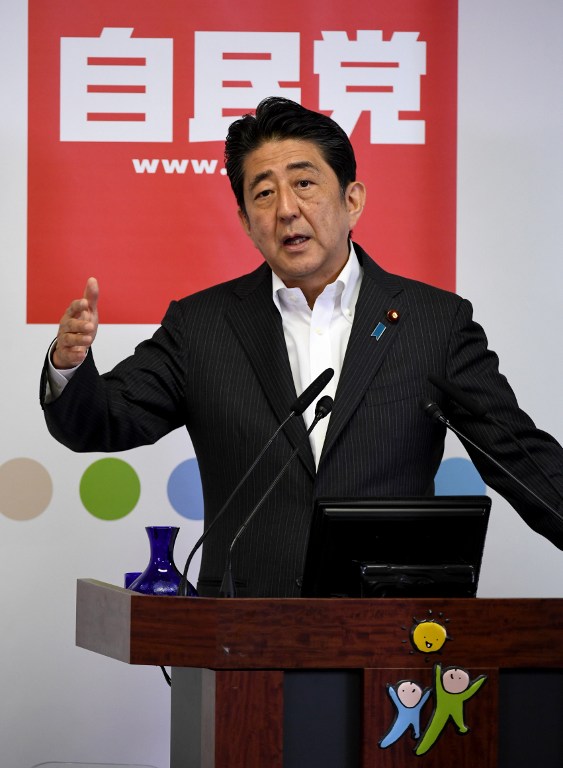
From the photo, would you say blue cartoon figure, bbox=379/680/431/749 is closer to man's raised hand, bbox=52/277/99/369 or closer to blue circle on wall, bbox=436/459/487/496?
man's raised hand, bbox=52/277/99/369

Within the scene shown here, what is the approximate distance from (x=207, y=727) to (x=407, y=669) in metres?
0.28

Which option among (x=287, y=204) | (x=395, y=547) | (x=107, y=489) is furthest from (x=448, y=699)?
(x=107, y=489)

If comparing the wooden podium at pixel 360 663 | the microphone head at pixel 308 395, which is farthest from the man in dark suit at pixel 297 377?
the wooden podium at pixel 360 663

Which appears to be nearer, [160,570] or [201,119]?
[160,570]

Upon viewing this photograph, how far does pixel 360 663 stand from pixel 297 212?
1147 mm

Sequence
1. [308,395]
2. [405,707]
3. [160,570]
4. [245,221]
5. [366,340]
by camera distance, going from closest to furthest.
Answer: [405,707] < [308,395] < [160,570] < [366,340] < [245,221]

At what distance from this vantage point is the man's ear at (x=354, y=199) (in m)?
2.51

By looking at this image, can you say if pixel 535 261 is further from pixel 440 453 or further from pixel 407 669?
pixel 407 669

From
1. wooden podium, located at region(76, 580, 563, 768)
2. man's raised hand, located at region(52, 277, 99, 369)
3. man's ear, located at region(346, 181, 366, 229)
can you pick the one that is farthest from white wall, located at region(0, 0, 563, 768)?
wooden podium, located at region(76, 580, 563, 768)

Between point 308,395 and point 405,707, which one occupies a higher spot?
point 308,395

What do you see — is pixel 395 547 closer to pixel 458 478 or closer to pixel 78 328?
pixel 78 328

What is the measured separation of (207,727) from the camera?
146 centimetres

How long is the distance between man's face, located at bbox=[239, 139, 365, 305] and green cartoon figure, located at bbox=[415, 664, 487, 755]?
109 centimetres

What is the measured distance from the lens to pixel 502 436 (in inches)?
84.7
